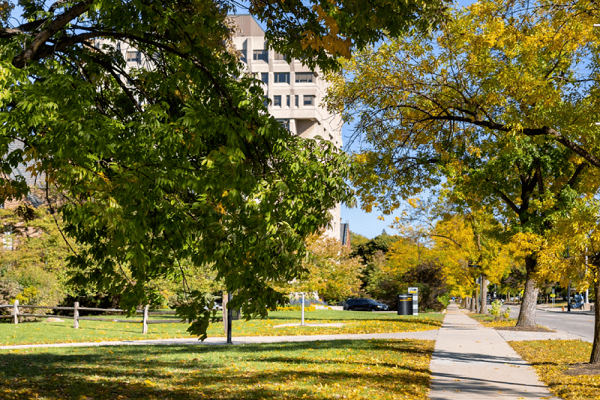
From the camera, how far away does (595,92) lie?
40.4 ft

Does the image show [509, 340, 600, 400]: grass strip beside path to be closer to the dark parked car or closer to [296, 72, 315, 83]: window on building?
the dark parked car

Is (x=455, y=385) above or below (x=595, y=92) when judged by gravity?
below

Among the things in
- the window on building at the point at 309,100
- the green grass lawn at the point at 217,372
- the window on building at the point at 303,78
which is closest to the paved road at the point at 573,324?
the green grass lawn at the point at 217,372

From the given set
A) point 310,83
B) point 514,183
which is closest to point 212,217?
point 514,183

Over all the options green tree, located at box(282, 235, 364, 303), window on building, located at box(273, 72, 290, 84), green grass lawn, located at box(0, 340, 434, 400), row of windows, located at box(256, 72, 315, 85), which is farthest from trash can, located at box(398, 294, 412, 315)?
window on building, located at box(273, 72, 290, 84)

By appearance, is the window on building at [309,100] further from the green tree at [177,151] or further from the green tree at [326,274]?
the green tree at [177,151]

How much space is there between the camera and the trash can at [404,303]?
36.7 meters

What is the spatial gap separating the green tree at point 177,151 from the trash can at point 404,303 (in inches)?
1187

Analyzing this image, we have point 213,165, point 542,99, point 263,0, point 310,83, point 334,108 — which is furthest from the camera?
point 310,83

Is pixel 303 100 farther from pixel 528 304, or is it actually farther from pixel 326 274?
pixel 528 304

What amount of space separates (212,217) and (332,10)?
2.74 meters

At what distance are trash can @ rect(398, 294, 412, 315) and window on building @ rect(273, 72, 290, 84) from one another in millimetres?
40793

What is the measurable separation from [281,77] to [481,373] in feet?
206

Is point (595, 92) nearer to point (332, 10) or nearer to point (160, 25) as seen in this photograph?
point (332, 10)
